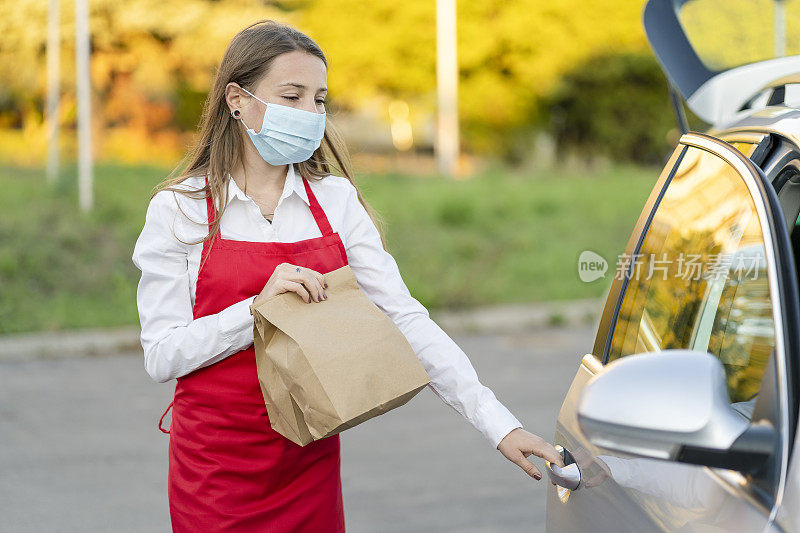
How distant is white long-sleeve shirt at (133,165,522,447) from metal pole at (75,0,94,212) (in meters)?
9.48

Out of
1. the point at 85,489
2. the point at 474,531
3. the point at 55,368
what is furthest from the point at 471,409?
the point at 55,368

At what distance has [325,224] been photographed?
2.32 meters

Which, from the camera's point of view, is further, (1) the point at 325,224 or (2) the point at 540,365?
(2) the point at 540,365

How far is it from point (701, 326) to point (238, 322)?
0.95m

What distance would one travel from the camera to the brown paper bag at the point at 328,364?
1.99 meters

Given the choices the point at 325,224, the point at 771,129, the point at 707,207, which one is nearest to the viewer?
the point at 771,129

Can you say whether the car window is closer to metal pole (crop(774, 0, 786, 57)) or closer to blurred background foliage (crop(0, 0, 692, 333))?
metal pole (crop(774, 0, 786, 57))

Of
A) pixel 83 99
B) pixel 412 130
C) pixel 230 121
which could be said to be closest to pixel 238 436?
pixel 230 121

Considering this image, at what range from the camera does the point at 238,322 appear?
2104 millimetres

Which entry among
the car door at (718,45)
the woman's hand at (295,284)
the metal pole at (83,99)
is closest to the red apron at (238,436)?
the woman's hand at (295,284)

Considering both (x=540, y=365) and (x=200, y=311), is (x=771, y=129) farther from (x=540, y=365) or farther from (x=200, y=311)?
(x=540, y=365)

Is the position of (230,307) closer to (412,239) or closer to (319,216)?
(319,216)

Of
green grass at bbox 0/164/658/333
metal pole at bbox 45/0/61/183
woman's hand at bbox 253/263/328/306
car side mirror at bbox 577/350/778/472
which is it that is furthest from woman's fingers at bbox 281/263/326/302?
metal pole at bbox 45/0/61/183

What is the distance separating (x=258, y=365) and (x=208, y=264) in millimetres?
263
